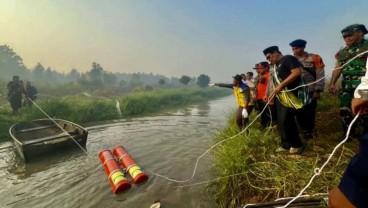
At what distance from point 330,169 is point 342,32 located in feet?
8.79

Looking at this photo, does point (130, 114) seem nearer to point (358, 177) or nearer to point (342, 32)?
point (342, 32)

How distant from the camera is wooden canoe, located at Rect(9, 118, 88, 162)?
342 inches

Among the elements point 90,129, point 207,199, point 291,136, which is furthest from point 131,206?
point 90,129

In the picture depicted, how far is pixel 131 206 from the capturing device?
221 inches

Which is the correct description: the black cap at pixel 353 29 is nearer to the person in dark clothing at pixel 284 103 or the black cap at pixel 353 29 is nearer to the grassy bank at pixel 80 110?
the person in dark clothing at pixel 284 103

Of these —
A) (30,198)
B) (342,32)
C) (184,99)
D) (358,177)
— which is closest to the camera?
(358,177)

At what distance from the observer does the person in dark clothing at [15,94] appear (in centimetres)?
1523

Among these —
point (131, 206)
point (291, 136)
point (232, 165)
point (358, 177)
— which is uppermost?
point (358, 177)

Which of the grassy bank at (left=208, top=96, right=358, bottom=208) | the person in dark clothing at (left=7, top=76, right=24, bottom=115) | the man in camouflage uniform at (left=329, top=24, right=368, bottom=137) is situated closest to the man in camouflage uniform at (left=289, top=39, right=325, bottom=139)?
the grassy bank at (left=208, top=96, right=358, bottom=208)

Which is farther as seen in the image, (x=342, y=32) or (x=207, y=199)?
(x=207, y=199)

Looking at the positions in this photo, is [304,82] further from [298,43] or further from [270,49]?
[298,43]

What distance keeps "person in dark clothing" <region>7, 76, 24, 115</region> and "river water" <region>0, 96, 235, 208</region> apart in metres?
4.61

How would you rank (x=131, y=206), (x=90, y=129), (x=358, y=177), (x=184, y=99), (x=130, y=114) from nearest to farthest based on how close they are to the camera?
(x=358, y=177), (x=131, y=206), (x=90, y=129), (x=130, y=114), (x=184, y=99)

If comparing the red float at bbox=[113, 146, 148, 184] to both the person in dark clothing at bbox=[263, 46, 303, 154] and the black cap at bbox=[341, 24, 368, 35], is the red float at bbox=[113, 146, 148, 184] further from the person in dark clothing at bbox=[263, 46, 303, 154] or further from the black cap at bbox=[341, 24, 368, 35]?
the black cap at bbox=[341, 24, 368, 35]
